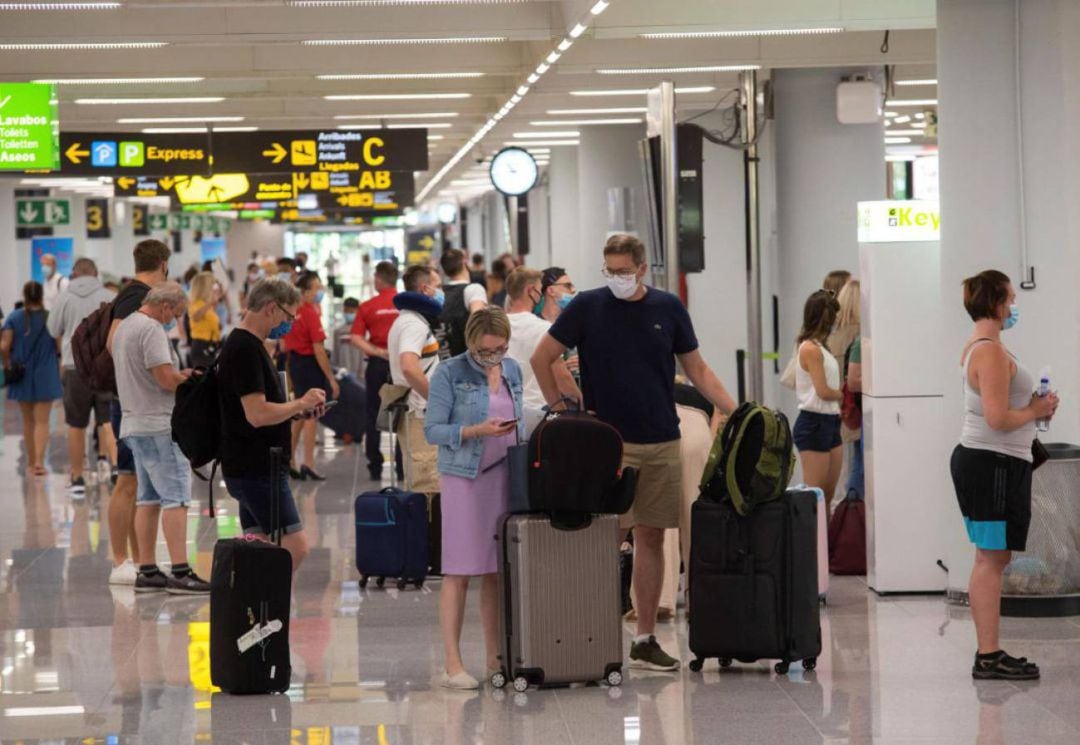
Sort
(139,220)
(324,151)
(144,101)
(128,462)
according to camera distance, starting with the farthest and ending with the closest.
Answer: (139,220) < (324,151) < (144,101) < (128,462)

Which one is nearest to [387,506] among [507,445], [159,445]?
[159,445]

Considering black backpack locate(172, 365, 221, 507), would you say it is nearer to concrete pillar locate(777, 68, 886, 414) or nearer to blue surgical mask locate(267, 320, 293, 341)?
blue surgical mask locate(267, 320, 293, 341)

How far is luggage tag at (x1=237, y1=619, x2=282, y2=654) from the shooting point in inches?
271

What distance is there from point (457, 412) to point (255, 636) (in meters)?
1.23

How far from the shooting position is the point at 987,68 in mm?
8672

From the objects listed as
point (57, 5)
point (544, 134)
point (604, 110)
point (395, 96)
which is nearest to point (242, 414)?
point (57, 5)

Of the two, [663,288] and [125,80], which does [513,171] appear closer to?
[125,80]

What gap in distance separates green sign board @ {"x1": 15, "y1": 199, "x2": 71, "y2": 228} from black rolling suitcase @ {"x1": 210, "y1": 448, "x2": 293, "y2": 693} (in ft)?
91.7

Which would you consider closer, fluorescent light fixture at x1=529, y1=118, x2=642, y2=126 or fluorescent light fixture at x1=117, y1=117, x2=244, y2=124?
fluorescent light fixture at x1=117, y1=117, x2=244, y2=124

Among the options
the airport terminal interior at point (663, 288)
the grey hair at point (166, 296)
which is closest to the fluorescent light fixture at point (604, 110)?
the airport terminal interior at point (663, 288)

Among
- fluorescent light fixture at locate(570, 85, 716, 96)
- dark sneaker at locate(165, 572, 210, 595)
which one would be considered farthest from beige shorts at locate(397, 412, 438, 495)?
fluorescent light fixture at locate(570, 85, 716, 96)

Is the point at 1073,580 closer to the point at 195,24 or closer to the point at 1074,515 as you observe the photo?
the point at 1074,515

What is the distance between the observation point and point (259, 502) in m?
7.52

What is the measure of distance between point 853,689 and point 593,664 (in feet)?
3.47
